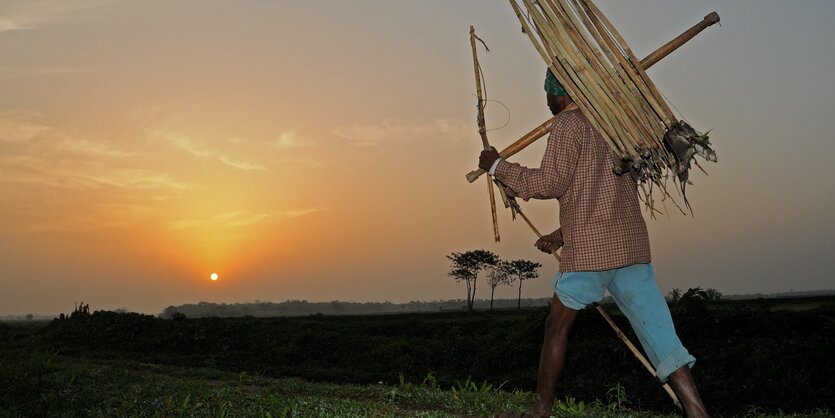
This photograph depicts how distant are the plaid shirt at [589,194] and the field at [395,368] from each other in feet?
5.77

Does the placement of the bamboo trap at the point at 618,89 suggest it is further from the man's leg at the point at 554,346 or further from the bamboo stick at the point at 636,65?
the man's leg at the point at 554,346

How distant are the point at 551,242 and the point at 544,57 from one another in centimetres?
148

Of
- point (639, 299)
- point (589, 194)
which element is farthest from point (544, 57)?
point (639, 299)

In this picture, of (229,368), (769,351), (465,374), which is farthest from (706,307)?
(229,368)

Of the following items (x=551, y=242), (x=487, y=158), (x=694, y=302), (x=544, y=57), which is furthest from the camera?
(x=694, y=302)

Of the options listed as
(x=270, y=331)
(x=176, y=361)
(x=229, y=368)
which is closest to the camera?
(x=229, y=368)

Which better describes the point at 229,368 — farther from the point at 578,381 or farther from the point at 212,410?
the point at 212,410

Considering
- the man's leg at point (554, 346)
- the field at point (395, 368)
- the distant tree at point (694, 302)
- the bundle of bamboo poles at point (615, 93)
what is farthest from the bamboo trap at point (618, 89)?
the distant tree at point (694, 302)

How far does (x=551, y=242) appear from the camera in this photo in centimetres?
579

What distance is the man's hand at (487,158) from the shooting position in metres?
5.36

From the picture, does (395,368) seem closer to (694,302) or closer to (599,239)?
(694,302)

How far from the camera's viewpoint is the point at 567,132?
16.8ft

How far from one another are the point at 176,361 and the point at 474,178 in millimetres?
17737

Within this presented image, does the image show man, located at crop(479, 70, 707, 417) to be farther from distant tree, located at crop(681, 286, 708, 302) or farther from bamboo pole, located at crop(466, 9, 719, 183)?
distant tree, located at crop(681, 286, 708, 302)
